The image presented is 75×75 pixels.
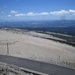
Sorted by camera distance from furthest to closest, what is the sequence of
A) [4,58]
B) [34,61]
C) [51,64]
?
[4,58]
[34,61]
[51,64]

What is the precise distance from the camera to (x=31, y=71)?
14133 mm

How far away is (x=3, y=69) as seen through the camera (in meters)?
13.6

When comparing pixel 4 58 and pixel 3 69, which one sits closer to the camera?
pixel 3 69

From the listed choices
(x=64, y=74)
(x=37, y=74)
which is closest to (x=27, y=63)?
(x=37, y=74)

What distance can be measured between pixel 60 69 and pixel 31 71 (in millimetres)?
2927

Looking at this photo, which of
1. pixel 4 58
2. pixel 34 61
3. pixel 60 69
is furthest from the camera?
pixel 4 58

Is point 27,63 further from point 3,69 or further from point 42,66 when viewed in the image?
point 3,69

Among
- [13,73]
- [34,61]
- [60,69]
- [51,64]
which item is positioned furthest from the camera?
[34,61]

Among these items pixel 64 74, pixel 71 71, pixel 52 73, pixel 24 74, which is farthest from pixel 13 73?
pixel 71 71

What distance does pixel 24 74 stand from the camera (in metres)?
13.2

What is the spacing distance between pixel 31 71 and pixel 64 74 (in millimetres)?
2989

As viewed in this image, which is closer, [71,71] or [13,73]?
[13,73]

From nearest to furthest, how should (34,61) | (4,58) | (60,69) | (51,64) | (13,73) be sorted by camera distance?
1. (13,73)
2. (60,69)
3. (51,64)
4. (34,61)
5. (4,58)

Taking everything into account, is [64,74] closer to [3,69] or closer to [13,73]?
[13,73]
